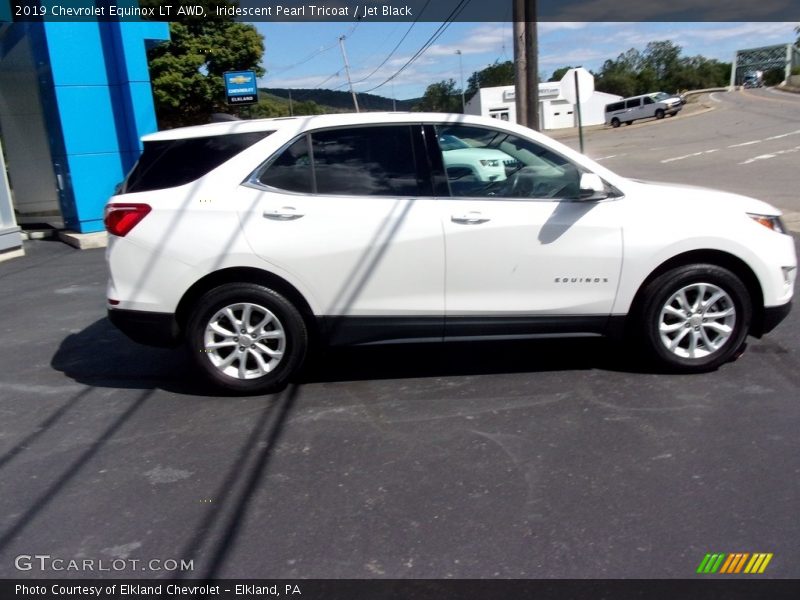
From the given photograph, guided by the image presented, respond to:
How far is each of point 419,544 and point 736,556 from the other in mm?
1289

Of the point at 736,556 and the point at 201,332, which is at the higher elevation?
the point at 201,332

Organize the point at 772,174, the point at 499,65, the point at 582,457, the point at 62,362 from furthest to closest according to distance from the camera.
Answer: the point at 499,65 → the point at 772,174 → the point at 62,362 → the point at 582,457

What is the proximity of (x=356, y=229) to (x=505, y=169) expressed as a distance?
110cm

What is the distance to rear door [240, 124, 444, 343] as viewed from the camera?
484 centimetres

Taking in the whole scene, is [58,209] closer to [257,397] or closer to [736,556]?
[257,397]

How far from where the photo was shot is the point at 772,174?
16.5 meters

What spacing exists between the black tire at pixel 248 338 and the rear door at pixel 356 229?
0.23 metres

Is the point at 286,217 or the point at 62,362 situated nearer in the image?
the point at 286,217

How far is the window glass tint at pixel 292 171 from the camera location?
4.95 meters

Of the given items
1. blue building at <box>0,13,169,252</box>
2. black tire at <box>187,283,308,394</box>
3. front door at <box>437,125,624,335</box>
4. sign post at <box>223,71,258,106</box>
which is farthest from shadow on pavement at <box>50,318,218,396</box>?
sign post at <box>223,71,258,106</box>

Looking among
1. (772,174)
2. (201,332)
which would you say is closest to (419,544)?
(201,332)

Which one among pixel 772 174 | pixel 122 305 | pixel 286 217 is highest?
pixel 286 217

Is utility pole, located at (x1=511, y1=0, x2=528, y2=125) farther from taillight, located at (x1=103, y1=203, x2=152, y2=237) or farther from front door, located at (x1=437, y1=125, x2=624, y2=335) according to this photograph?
taillight, located at (x1=103, y1=203, x2=152, y2=237)

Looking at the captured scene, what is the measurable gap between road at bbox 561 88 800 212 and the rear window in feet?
32.0
